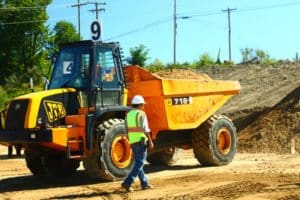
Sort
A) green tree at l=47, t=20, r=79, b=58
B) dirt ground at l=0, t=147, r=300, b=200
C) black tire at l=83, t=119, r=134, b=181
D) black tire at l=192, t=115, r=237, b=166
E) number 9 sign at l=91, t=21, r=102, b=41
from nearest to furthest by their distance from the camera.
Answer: dirt ground at l=0, t=147, r=300, b=200, black tire at l=83, t=119, r=134, b=181, number 9 sign at l=91, t=21, r=102, b=41, black tire at l=192, t=115, r=237, b=166, green tree at l=47, t=20, r=79, b=58

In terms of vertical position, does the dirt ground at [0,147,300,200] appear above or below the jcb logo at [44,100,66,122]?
below

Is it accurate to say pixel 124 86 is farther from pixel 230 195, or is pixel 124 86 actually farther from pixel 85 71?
pixel 230 195

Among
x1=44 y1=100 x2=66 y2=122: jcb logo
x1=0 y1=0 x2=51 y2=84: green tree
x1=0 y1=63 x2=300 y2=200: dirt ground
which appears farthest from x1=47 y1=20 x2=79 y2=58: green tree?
x1=44 y1=100 x2=66 y2=122: jcb logo

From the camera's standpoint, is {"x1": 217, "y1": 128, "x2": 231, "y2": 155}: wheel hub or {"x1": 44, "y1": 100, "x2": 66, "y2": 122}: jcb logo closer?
{"x1": 44, "y1": 100, "x2": 66, "y2": 122}: jcb logo

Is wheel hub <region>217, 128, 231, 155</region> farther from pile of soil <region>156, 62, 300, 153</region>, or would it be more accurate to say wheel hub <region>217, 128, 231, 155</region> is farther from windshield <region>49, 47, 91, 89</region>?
windshield <region>49, 47, 91, 89</region>

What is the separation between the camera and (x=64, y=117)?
13.0m

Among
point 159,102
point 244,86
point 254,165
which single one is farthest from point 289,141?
point 244,86

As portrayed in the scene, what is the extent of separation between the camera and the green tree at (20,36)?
211ft

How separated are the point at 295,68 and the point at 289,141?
16.0 meters

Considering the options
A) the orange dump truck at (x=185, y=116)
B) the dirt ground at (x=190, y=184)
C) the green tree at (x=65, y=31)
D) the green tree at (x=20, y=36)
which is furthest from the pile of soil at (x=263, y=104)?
the green tree at (x=65, y=31)

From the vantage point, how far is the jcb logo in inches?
499

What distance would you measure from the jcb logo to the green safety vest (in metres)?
2.05

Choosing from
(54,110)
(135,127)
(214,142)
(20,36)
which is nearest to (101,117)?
(54,110)

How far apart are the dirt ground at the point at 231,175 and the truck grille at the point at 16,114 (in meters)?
1.30
